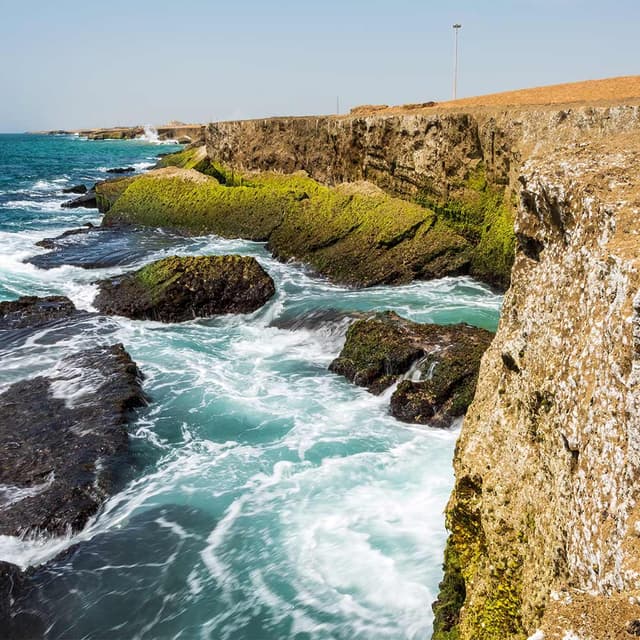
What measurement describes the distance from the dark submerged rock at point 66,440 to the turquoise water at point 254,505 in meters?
0.26

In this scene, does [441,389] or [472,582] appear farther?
[441,389]

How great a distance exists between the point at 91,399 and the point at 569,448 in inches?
332

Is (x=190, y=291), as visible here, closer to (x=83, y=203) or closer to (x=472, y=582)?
(x=472, y=582)

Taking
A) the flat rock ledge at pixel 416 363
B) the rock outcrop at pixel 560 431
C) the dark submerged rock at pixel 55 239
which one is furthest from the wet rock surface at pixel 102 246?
the rock outcrop at pixel 560 431

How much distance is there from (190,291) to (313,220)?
22.2 feet

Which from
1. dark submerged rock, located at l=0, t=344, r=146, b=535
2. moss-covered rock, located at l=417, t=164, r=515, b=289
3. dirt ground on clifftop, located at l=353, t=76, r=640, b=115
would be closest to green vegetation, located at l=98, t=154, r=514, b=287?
moss-covered rock, located at l=417, t=164, r=515, b=289

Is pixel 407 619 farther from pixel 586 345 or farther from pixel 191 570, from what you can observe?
pixel 586 345

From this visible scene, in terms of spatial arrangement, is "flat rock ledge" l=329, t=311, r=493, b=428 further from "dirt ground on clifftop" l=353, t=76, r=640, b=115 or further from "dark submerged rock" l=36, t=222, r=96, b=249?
"dark submerged rock" l=36, t=222, r=96, b=249

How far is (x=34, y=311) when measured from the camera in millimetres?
14250

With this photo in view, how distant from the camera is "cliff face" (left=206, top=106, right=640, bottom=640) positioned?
2.31m

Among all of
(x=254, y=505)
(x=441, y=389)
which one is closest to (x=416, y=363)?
(x=441, y=389)

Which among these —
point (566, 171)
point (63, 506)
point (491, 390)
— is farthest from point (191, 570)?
point (566, 171)

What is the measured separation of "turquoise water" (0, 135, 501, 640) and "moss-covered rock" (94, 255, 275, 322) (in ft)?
2.49

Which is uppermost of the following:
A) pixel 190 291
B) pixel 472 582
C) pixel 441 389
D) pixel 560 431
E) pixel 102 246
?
pixel 560 431
